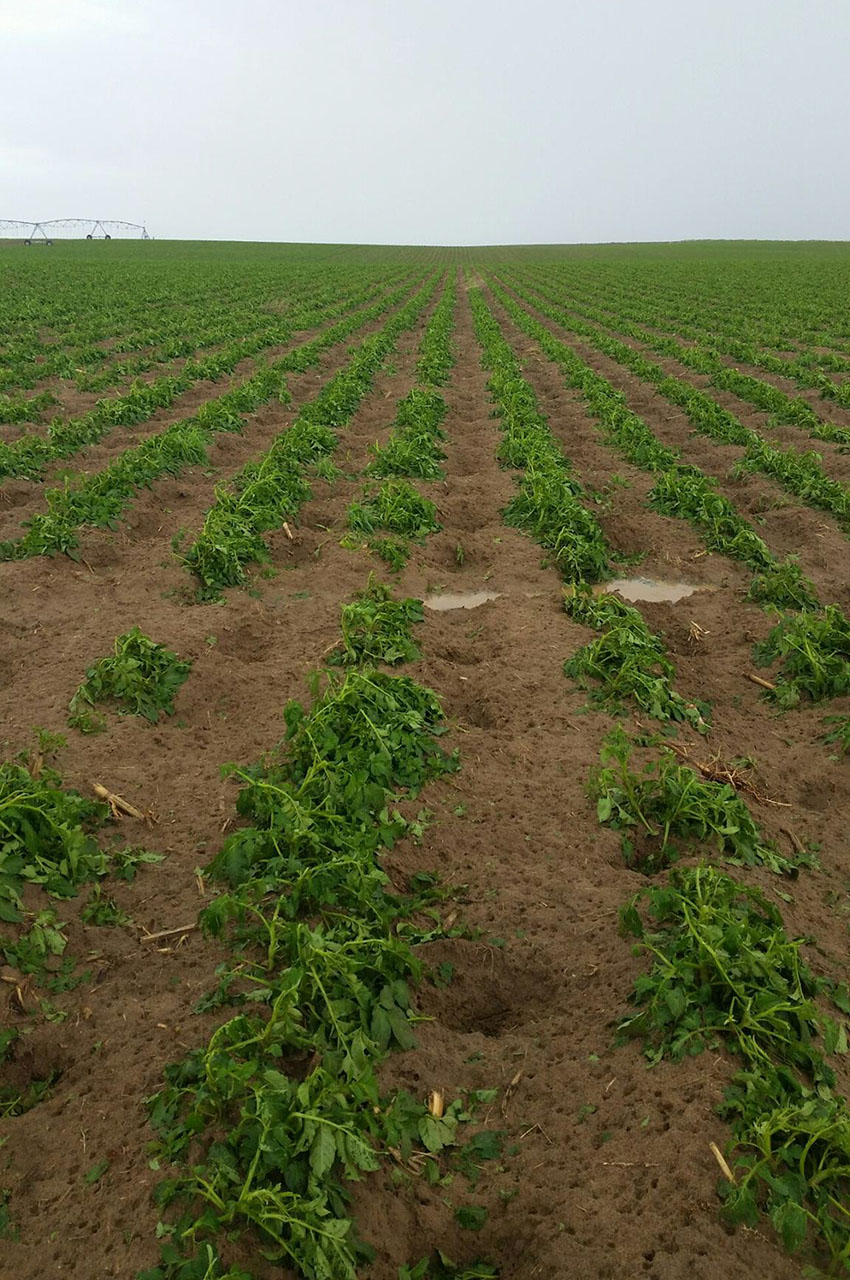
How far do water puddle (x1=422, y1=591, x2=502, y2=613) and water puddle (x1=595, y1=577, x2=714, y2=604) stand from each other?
1132mm

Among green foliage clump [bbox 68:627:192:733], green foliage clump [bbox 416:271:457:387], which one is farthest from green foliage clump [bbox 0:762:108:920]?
green foliage clump [bbox 416:271:457:387]

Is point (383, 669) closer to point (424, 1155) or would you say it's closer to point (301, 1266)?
point (424, 1155)

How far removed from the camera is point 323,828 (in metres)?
4.15

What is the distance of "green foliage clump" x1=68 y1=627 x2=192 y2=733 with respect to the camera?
5477 mm

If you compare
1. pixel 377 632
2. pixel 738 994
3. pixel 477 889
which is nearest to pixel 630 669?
pixel 377 632

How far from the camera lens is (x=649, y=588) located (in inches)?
310

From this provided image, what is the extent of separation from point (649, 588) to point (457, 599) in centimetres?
201

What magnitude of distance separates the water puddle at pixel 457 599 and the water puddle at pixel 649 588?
113 cm

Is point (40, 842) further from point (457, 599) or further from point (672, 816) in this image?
point (457, 599)

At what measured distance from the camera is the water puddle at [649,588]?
770cm

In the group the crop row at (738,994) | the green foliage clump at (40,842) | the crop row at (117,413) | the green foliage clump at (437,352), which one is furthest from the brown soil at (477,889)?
the green foliage clump at (437,352)

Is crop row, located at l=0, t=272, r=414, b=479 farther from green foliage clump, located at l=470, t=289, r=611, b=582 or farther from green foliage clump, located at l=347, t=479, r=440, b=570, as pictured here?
green foliage clump, located at l=470, t=289, r=611, b=582

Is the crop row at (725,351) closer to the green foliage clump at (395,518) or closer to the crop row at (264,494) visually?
the green foliage clump at (395,518)

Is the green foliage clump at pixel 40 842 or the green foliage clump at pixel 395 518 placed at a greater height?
the green foliage clump at pixel 395 518
